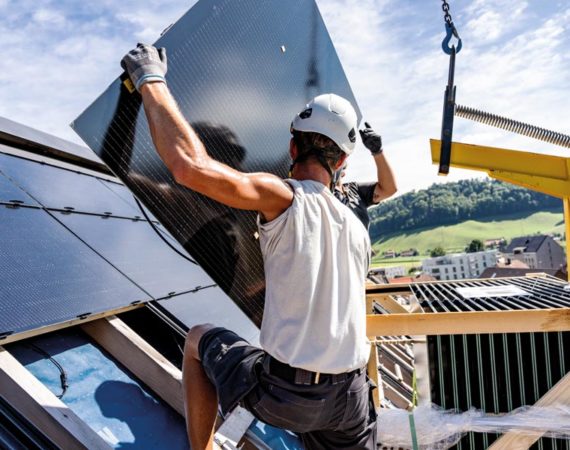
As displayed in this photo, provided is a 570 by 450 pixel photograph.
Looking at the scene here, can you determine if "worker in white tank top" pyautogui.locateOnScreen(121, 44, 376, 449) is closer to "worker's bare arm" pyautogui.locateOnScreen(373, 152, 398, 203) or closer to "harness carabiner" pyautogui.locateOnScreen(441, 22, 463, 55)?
"worker's bare arm" pyautogui.locateOnScreen(373, 152, 398, 203)

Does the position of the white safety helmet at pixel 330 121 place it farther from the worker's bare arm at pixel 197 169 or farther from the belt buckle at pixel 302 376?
the belt buckle at pixel 302 376

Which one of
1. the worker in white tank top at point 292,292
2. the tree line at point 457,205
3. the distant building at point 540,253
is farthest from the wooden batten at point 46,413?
the tree line at point 457,205

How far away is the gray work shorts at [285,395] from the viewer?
278 cm

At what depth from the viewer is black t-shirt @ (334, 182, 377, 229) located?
4168 millimetres

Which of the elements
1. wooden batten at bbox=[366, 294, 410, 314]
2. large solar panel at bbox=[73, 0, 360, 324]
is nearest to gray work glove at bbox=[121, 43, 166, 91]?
large solar panel at bbox=[73, 0, 360, 324]

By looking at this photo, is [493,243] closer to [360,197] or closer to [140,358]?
[360,197]

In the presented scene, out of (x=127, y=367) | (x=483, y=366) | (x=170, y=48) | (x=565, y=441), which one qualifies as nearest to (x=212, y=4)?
(x=170, y=48)

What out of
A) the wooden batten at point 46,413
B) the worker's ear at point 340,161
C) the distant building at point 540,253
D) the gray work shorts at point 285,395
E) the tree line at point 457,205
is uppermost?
the tree line at point 457,205

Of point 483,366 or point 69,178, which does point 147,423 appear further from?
point 69,178

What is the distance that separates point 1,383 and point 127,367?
974 millimetres

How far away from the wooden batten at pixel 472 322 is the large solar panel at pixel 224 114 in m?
0.94

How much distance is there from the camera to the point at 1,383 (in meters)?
2.60

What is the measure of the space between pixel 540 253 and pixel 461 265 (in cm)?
3080

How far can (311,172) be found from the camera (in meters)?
3.01
